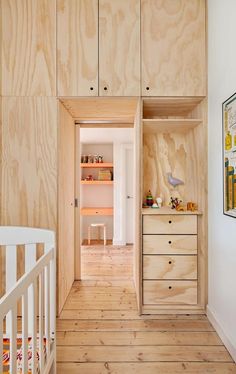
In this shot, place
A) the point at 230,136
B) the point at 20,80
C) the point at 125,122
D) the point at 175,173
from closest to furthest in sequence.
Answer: the point at 230,136 < the point at 20,80 < the point at 175,173 < the point at 125,122

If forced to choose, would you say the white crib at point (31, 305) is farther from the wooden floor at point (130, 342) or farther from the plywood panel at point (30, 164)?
the plywood panel at point (30, 164)

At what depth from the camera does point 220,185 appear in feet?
6.48

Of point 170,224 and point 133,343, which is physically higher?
point 170,224

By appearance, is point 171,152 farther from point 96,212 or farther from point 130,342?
point 96,212

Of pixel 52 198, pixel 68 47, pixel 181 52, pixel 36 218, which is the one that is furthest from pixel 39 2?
pixel 36 218

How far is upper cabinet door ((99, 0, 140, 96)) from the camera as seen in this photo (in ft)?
7.30

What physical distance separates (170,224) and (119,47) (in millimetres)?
1555

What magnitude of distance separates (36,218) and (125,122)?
1.54 m

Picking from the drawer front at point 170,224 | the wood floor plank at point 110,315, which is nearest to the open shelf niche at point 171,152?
the drawer front at point 170,224

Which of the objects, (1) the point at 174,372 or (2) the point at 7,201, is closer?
(1) the point at 174,372

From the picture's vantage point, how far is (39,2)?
2.21 metres

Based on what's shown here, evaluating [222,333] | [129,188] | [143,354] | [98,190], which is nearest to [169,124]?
[222,333]

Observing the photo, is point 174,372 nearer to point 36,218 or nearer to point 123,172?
point 36,218

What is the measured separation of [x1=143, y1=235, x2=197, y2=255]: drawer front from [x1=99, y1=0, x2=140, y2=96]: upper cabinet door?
1.24 metres
